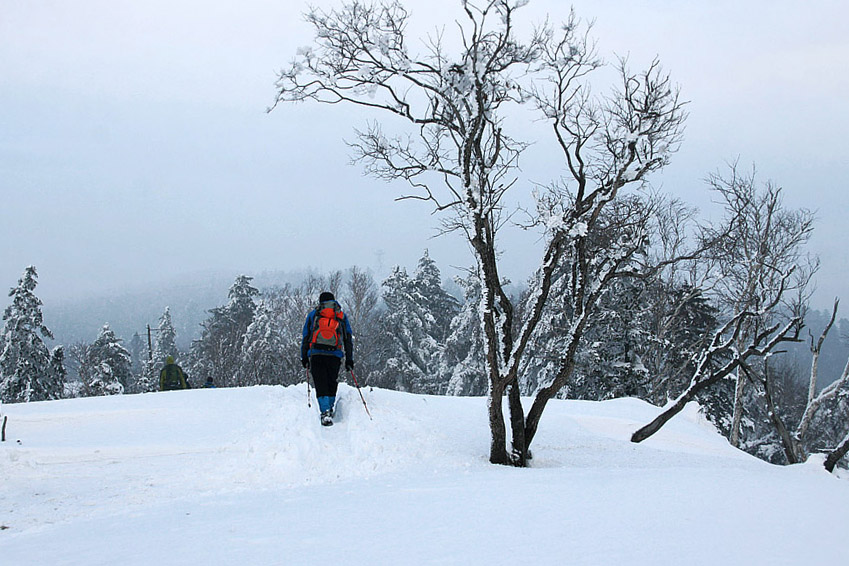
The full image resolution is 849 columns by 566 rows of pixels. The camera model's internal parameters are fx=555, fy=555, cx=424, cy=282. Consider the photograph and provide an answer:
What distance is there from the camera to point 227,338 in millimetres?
30922

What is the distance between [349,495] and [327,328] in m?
3.63

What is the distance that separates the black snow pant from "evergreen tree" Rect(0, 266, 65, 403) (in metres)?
23.3

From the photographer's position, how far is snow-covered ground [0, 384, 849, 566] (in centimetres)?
339

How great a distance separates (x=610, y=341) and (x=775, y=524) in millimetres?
17822

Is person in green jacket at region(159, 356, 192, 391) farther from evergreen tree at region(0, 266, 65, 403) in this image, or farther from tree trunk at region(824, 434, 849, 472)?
evergreen tree at region(0, 266, 65, 403)

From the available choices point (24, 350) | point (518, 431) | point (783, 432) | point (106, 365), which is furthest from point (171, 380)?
point (106, 365)

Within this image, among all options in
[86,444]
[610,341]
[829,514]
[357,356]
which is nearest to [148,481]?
[86,444]

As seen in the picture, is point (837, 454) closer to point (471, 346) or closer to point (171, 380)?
point (171, 380)

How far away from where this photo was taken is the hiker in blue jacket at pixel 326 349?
26.5ft

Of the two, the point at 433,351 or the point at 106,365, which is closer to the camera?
the point at 106,365

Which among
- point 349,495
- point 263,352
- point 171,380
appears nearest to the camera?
point 349,495

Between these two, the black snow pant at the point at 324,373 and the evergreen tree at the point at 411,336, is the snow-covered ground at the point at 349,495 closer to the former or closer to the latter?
the black snow pant at the point at 324,373

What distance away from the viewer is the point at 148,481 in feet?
18.9

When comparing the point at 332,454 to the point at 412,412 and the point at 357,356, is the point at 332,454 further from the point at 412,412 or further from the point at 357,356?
the point at 357,356
